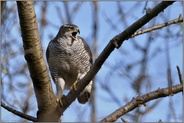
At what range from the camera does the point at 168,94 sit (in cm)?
253

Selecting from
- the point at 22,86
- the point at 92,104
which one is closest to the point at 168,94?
the point at 92,104

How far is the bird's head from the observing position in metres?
4.83

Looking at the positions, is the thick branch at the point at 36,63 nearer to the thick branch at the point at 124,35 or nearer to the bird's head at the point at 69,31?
the thick branch at the point at 124,35

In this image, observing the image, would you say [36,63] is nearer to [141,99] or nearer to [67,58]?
[141,99]

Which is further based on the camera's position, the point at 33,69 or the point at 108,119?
the point at 33,69

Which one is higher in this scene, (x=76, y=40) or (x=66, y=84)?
(x=76, y=40)

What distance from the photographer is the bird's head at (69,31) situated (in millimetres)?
4832

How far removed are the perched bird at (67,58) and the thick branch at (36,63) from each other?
1.84 metres

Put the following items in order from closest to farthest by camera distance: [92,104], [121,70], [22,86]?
[92,104] → [121,70] → [22,86]

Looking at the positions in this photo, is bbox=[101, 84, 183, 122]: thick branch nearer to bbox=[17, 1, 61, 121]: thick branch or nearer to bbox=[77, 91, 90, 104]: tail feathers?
bbox=[17, 1, 61, 121]: thick branch

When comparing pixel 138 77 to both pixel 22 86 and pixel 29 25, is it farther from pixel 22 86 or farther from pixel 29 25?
pixel 29 25

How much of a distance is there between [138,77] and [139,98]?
13.4 ft

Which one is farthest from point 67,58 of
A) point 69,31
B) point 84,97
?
point 84,97

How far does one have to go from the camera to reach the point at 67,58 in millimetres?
4805
